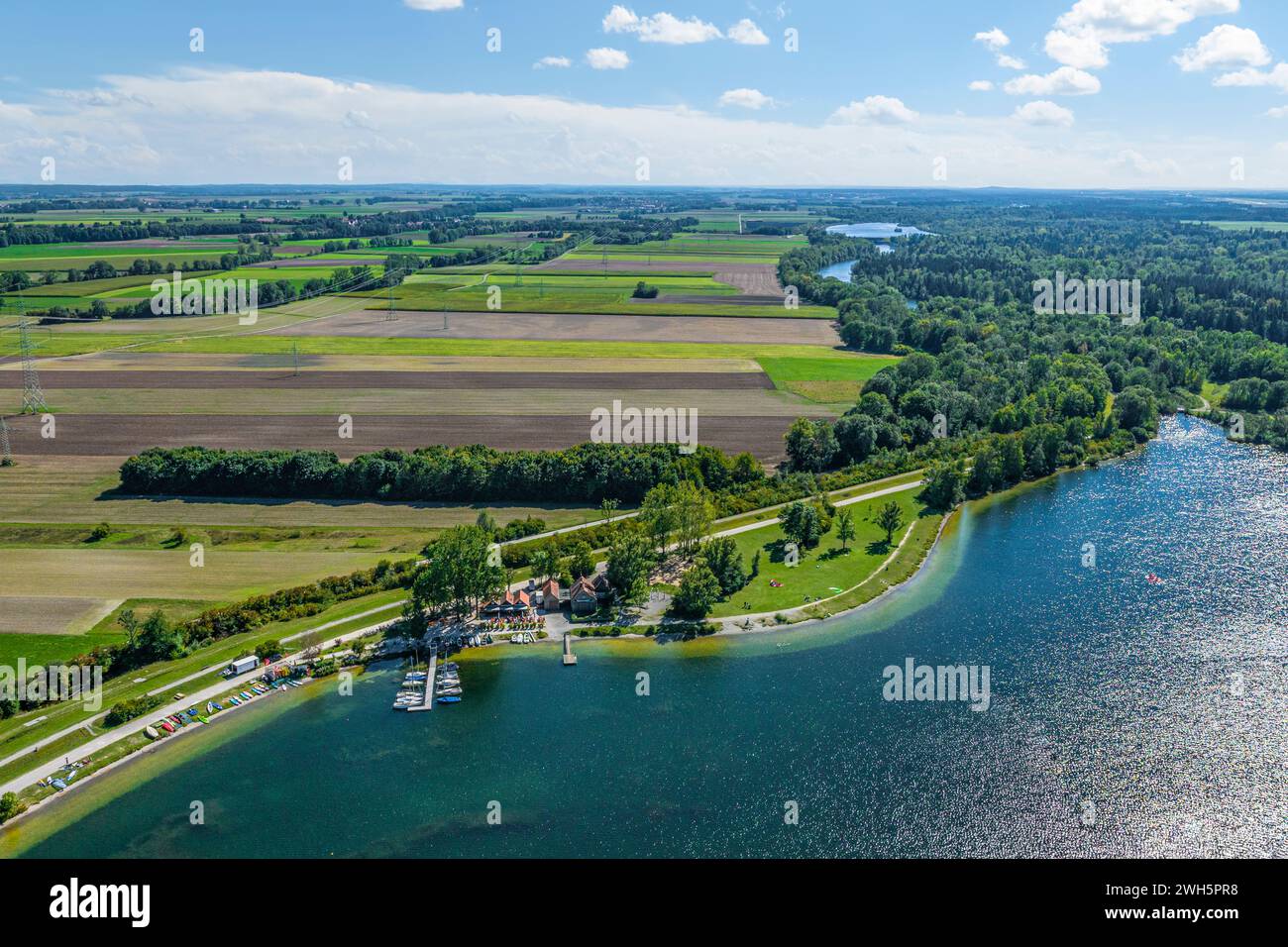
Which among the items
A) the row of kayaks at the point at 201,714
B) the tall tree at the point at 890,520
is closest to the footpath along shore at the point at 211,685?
the row of kayaks at the point at 201,714

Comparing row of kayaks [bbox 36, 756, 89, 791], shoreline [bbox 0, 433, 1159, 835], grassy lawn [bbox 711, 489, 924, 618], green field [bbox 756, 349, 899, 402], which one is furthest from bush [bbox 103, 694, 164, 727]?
green field [bbox 756, 349, 899, 402]

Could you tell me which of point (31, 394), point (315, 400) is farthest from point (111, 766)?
point (31, 394)

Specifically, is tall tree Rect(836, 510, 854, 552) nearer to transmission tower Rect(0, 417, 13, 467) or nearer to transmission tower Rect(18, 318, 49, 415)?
transmission tower Rect(0, 417, 13, 467)

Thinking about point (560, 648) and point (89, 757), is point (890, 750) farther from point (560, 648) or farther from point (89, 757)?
point (89, 757)

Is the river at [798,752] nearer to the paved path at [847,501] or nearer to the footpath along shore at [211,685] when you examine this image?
the footpath along shore at [211,685]

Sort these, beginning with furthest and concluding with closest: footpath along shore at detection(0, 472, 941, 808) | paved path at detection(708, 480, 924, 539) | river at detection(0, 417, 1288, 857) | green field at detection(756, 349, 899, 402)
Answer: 1. green field at detection(756, 349, 899, 402)
2. paved path at detection(708, 480, 924, 539)
3. footpath along shore at detection(0, 472, 941, 808)
4. river at detection(0, 417, 1288, 857)

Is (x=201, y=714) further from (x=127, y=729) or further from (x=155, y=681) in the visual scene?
(x=155, y=681)
